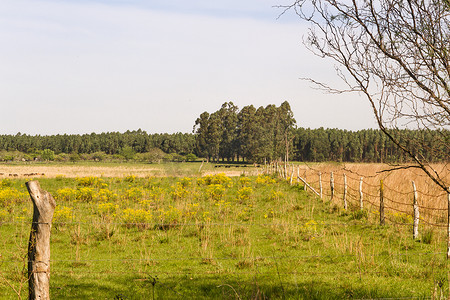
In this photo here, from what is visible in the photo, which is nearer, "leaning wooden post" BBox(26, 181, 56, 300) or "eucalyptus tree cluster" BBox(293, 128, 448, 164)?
"leaning wooden post" BBox(26, 181, 56, 300)

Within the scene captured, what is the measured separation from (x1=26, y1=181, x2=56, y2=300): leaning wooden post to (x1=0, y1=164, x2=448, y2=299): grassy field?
0.16 meters

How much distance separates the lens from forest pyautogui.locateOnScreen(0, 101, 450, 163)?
7138 cm

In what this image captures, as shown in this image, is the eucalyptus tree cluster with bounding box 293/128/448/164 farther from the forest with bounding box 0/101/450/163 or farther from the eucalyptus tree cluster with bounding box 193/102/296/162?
the eucalyptus tree cluster with bounding box 193/102/296/162

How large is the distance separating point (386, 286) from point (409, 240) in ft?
14.7

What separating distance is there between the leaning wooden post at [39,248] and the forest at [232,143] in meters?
51.7

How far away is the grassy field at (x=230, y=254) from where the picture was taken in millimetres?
6523

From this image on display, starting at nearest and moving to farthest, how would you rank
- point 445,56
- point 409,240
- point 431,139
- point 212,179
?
1. point 445,56
2. point 431,139
3. point 409,240
4. point 212,179

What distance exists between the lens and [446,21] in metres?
4.32

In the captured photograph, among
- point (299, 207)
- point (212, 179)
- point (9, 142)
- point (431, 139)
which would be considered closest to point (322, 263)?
point (431, 139)

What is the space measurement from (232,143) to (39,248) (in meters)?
76.7

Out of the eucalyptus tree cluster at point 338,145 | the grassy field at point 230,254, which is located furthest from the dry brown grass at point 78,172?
the eucalyptus tree cluster at point 338,145

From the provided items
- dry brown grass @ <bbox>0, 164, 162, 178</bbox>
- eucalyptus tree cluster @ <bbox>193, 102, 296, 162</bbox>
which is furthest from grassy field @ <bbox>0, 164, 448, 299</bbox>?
eucalyptus tree cluster @ <bbox>193, 102, 296, 162</bbox>

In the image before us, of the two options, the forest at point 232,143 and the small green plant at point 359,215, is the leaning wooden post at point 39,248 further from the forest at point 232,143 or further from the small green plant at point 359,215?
the forest at point 232,143

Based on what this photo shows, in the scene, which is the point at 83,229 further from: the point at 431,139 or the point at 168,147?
the point at 168,147
